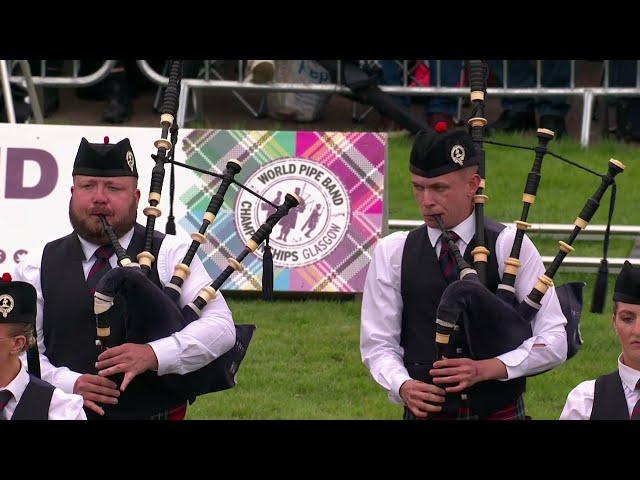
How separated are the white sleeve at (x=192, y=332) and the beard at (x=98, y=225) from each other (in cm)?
16

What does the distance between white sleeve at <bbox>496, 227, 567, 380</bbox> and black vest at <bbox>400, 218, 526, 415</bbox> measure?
0.07 m

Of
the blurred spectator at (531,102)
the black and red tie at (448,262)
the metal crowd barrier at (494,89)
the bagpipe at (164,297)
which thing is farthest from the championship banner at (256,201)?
the black and red tie at (448,262)

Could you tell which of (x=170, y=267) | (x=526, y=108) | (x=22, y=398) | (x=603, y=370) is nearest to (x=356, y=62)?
(x=526, y=108)

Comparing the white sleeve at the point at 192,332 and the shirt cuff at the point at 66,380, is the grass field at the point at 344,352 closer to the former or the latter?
→ the white sleeve at the point at 192,332

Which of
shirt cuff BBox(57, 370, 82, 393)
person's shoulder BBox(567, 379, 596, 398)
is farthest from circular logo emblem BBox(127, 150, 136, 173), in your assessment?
person's shoulder BBox(567, 379, 596, 398)

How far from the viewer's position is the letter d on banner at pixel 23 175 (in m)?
8.75

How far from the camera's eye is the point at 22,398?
502cm

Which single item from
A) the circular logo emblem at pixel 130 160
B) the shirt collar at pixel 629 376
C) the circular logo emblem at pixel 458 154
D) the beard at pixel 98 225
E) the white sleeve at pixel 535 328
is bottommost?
the shirt collar at pixel 629 376

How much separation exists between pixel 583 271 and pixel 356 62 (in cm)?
249

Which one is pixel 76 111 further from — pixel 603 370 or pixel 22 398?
pixel 22 398

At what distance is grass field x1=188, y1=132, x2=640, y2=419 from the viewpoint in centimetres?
759

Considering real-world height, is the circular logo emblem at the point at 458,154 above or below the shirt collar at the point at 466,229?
above

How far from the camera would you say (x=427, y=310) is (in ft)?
17.8

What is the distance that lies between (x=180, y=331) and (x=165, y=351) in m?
0.10
